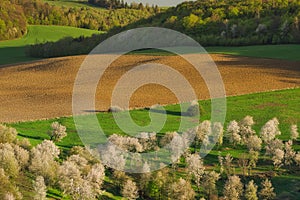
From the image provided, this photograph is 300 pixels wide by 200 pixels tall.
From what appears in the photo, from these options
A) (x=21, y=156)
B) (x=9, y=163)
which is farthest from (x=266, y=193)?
(x=9, y=163)

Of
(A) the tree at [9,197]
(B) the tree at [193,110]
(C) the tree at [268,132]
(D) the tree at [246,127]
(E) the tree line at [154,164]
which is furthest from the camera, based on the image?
(B) the tree at [193,110]

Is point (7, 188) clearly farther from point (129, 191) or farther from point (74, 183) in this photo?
point (129, 191)

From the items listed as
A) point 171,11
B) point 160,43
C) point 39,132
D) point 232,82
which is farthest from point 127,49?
point 39,132

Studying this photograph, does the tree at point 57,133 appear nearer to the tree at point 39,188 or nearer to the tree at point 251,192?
the tree at point 39,188

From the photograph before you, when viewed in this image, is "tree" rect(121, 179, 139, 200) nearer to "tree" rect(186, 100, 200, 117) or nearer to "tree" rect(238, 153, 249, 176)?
"tree" rect(238, 153, 249, 176)

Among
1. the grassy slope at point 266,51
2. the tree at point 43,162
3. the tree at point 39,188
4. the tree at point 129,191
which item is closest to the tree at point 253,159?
the tree at point 129,191

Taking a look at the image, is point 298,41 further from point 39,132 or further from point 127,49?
point 39,132

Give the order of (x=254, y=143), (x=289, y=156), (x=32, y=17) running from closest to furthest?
(x=289, y=156) → (x=254, y=143) → (x=32, y=17)
